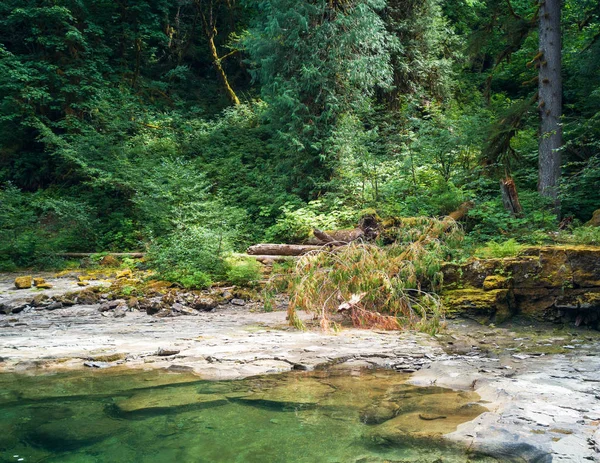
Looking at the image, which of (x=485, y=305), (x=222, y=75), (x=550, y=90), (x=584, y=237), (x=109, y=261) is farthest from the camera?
(x=222, y=75)

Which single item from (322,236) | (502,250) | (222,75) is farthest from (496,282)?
(222,75)

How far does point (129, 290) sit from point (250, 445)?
283 inches

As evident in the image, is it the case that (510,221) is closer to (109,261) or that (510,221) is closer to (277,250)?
(277,250)

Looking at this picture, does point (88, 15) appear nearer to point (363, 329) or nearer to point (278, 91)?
point (278, 91)

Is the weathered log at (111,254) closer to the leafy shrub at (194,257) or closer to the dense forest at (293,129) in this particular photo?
the dense forest at (293,129)

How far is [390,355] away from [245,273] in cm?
510

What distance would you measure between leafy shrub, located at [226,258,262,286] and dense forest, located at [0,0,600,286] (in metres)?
0.45

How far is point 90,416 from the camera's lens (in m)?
3.83

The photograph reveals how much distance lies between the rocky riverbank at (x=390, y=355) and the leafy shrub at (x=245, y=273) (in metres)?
1.54

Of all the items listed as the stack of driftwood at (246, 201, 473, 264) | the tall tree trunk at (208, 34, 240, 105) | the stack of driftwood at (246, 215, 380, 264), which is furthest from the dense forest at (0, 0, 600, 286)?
the stack of driftwood at (246, 215, 380, 264)

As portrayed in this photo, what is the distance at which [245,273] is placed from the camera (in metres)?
10.0

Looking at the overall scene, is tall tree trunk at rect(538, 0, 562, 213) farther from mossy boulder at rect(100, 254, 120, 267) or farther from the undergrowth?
mossy boulder at rect(100, 254, 120, 267)

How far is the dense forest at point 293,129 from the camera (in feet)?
37.6

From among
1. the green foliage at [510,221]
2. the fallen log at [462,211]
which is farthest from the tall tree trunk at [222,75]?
the green foliage at [510,221]
